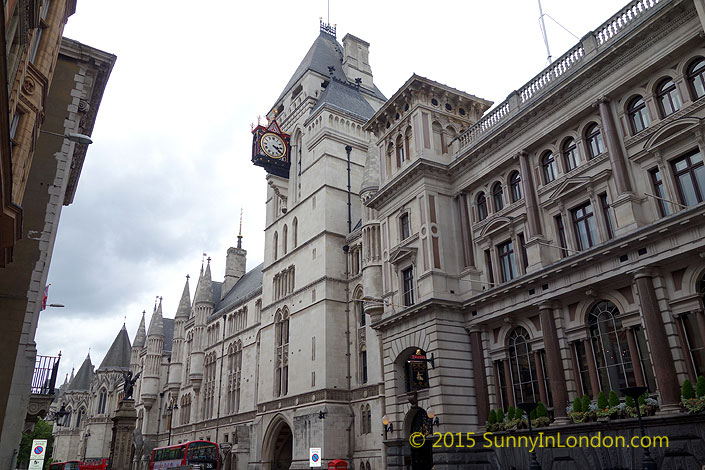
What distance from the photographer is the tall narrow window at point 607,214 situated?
70.3ft

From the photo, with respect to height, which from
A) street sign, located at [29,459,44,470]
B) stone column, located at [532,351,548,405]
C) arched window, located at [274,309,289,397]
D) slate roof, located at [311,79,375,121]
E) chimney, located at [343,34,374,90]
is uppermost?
chimney, located at [343,34,374,90]

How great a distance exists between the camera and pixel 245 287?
72062mm

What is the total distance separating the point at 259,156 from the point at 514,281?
1312 inches

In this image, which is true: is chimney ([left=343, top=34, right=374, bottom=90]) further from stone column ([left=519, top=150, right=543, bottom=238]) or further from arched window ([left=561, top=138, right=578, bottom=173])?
arched window ([left=561, top=138, right=578, bottom=173])

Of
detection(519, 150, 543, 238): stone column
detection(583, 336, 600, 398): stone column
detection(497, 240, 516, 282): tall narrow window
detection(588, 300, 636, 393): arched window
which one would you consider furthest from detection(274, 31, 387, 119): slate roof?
detection(583, 336, 600, 398): stone column

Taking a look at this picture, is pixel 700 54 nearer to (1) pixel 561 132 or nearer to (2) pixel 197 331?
(1) pixel 561 132

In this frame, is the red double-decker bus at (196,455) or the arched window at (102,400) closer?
the red double-decker bus at (196,455)

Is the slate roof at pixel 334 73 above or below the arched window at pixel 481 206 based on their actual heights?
above

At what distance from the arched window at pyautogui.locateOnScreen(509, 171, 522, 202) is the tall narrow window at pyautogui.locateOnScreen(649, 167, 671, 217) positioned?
661 centimetres

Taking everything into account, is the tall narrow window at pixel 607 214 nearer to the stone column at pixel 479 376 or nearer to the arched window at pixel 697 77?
the arched window at pixel 697 77

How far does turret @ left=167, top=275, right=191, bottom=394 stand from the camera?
2988 inches

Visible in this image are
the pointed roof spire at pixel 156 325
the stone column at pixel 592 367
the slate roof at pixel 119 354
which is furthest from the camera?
the slate roof at pixel 119 354

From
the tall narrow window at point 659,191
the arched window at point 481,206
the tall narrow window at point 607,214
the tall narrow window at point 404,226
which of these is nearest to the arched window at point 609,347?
the tall narrow window at point 607,214

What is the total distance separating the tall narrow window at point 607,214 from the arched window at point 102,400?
10811 cm
